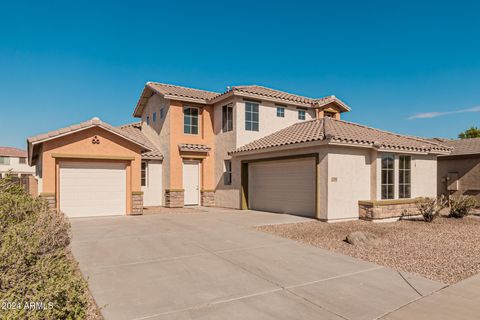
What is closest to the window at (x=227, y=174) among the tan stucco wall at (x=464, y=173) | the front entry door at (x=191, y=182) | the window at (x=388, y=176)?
the front entry door at (x=191, y=182)

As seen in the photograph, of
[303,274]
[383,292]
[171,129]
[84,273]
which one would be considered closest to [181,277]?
[84,273]

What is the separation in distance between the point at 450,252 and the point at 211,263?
619cm

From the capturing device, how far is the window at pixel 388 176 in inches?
535

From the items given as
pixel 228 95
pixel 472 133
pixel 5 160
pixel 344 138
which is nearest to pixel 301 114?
pixel 228 95

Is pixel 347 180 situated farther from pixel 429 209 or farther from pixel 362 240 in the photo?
pixel 362 240

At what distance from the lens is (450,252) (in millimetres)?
8008

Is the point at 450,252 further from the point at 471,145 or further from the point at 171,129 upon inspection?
the point at 471,145

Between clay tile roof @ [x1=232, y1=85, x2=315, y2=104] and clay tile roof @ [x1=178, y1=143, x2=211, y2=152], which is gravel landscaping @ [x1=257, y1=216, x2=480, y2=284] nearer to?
Answer: clay tile roof @ [x1=232, y1=85, x2=315, y2=104]

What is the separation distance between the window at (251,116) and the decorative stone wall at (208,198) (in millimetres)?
4702

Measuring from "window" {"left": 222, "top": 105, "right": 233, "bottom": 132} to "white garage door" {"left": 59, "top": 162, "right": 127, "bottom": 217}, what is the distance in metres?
6.29

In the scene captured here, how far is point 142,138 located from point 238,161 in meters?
7.99

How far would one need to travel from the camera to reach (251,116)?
58.7ft

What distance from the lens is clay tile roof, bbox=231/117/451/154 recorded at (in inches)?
508

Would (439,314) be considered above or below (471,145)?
below
